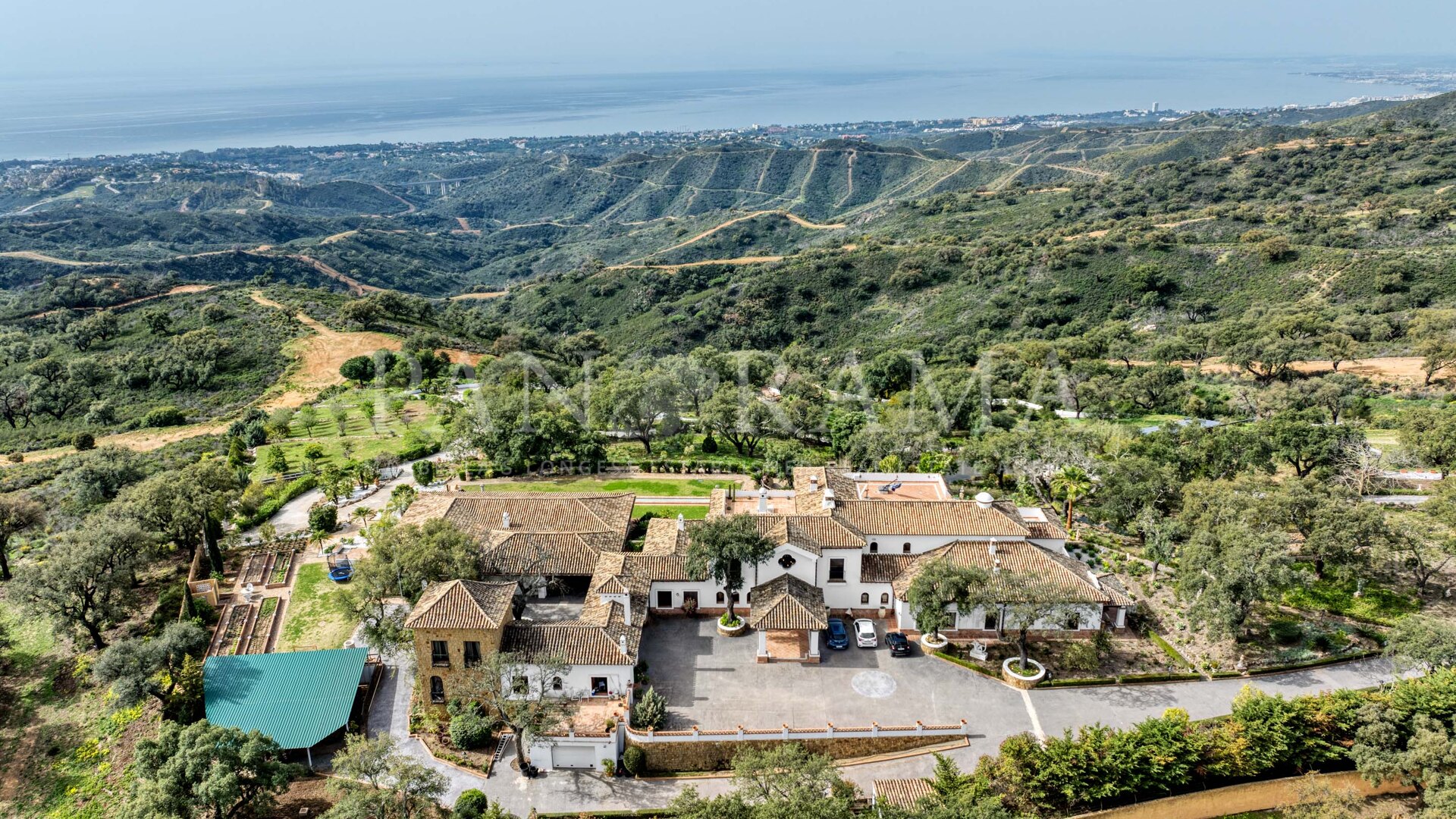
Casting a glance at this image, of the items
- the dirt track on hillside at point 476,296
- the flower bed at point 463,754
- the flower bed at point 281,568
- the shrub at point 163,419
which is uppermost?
the flower bed at point 281,568

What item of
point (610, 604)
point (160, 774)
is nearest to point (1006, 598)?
point (610, 604)

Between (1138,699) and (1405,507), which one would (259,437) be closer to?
(1138,699)

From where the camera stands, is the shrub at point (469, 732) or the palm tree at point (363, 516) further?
the palm tree at point (363, 516)

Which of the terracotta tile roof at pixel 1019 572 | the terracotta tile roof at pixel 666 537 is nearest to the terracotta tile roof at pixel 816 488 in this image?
the terracotta tile roof at pixel 1019 572

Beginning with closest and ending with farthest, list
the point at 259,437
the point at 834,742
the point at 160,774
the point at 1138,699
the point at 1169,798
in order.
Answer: the point at 160,774 < the point at 1169,798 < the point at 834,742 < the point at 1138,699 < the point at 259,437

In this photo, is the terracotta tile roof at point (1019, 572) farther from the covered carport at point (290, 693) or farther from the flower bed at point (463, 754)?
the covered carport at point (290, 693)

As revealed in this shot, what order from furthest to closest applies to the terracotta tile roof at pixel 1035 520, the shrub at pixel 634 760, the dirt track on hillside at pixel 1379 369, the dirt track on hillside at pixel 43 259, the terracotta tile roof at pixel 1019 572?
the dirt track on hillside at pixel 43 259 < the dirt track on hillside at pixel 1379 369 < the terracotta tile roof at pixel 1035 520 < the terracotta tile roof at pixel 1019 572 < the shrub at pixel 634 760

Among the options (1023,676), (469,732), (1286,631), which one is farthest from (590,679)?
(1286,631)
